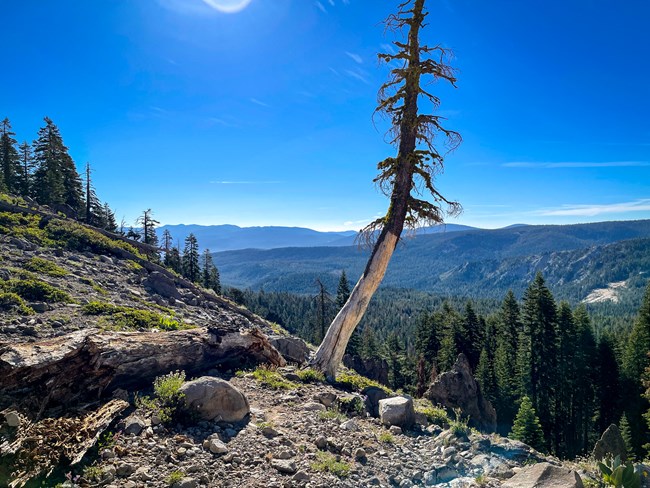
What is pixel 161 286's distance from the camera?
2434cm

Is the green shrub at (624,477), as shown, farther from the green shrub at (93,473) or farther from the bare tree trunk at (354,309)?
the bare tree trunk at (354,309)

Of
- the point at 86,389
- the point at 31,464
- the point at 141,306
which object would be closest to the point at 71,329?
the point at 141,306

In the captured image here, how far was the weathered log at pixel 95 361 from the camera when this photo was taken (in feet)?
19.9

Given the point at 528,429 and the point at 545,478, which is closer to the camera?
the point at 545,478

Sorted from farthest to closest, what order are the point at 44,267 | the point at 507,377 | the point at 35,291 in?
the point at 507,377, the point at 44,267, the point at 35,291

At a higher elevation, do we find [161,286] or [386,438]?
[161,286]

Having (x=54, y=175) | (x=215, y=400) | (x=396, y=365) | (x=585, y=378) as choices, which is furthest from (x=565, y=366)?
(x=54, y=175)

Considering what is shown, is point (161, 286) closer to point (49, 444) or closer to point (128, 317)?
point (128, 317)

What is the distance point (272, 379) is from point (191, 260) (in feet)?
173

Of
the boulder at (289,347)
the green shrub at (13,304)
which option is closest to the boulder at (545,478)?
the boulder at (289,347)

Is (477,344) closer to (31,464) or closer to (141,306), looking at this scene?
(141,306)

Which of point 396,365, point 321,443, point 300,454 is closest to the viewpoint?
point 300,454

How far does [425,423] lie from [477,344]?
42.0m

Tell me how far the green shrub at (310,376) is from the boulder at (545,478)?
602cm
